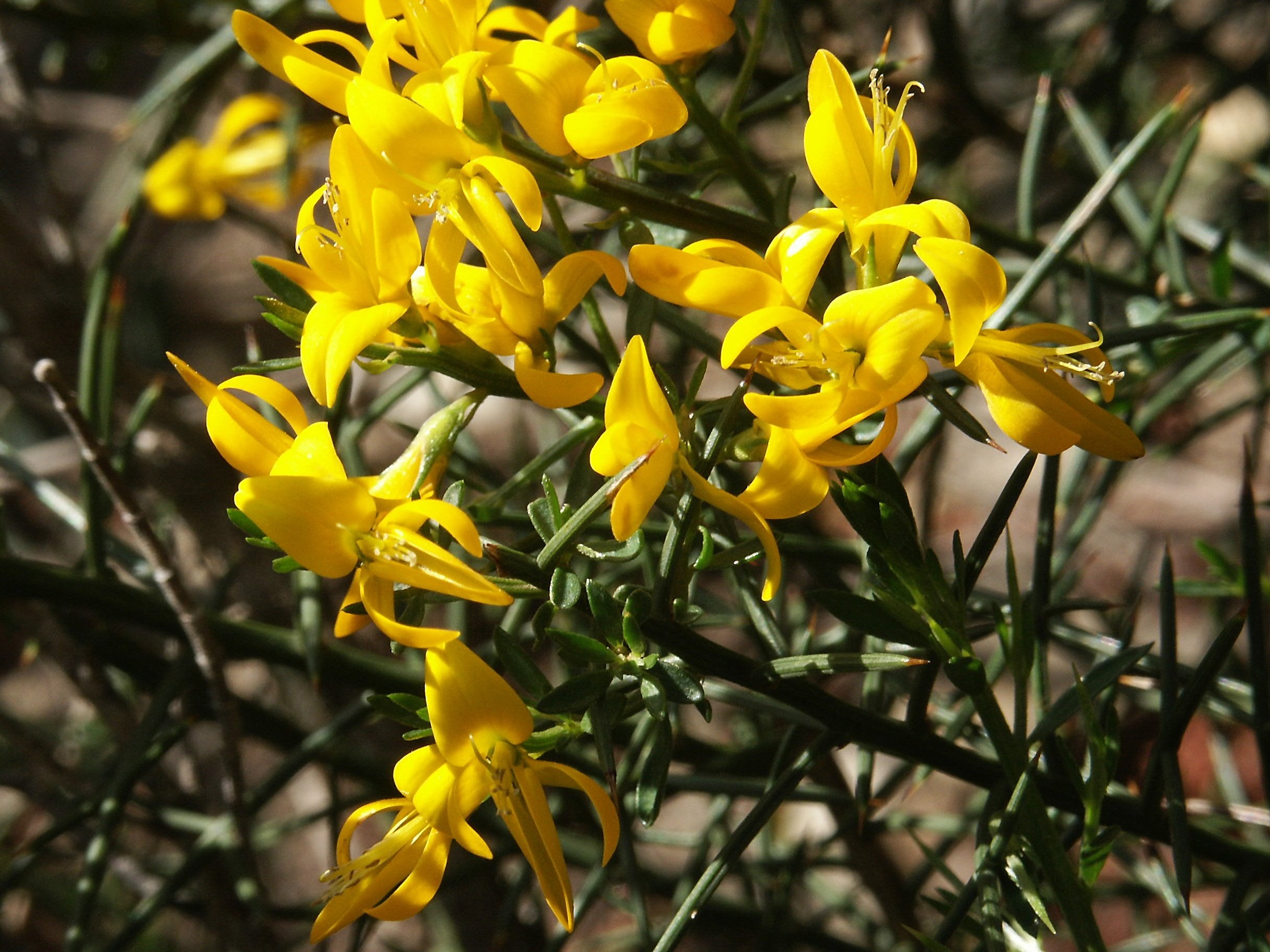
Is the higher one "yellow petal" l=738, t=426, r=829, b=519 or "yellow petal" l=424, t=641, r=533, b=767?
"yellow petal" l=738, t=426, r=829, b=519

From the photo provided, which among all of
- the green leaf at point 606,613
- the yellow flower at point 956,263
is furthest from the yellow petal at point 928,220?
the green leaf at point 606,613

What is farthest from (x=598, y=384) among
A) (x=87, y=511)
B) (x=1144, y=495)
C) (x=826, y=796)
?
(x=1144, y=495)

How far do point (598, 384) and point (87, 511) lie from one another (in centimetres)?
58

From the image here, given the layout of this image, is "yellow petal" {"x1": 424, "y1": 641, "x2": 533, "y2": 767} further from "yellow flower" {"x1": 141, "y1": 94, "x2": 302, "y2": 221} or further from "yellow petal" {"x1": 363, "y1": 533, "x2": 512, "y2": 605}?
"yellow flower" {"x1": 141, "y1": 94, "x2": 302, "y2": 221}

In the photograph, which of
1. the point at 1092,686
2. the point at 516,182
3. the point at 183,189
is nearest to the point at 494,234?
the point at 516,182

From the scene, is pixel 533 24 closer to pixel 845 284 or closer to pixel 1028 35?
pixel 845 284

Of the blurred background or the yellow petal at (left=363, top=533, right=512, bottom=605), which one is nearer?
the yellow petal at (left=363, top=533, right=512, bottom=605)

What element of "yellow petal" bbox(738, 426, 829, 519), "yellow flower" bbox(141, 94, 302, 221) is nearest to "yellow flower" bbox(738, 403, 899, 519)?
"yellow petal" bbox(738, 426, 829, 519)

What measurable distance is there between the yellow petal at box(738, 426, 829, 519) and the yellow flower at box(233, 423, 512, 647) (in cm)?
12

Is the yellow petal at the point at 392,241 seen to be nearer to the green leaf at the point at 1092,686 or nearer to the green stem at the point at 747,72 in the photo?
the green stem at the point at 747,72

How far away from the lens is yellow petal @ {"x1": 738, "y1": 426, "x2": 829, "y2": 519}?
47cm

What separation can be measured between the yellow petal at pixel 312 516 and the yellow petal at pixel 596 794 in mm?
144

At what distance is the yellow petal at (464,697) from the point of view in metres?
0.47

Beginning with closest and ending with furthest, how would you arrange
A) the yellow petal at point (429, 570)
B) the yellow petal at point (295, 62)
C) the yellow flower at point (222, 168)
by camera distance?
1. the yellow petal at point (429, 570)
2. the yellow petal at point (295, 62)
3. the yellow flower at point (222, 168)
